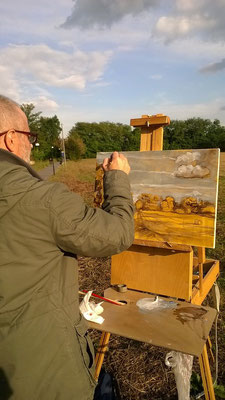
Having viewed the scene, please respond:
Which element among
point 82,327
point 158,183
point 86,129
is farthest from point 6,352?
point 86,129

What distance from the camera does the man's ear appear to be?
3.85 feet

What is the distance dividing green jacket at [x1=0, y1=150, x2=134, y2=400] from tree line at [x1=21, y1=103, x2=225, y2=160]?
41.6m

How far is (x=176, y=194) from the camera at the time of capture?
2.31m

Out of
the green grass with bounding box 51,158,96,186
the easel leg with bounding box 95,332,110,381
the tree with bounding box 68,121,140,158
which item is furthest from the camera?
the tree with bounding box 68,121,140,158

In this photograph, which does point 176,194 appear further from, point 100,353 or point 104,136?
point 104,136

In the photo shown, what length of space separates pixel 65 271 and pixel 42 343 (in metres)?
0.26

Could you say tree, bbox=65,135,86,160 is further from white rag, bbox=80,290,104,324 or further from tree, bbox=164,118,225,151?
white rag, bbox=80,290,104,324

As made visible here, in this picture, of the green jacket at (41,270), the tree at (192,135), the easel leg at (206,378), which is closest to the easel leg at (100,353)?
the easel leg at (206,378)

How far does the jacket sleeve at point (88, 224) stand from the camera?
1057mm

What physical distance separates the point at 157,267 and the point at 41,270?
129cm

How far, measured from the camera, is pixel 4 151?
3.59 ft

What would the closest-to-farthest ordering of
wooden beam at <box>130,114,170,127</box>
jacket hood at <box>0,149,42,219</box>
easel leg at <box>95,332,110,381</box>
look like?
jacket hood at <box>0,149,42,219</box> < easel leg at <box>95,332,110,381</box> < wooden beam at <box>130,114,170,127</box>

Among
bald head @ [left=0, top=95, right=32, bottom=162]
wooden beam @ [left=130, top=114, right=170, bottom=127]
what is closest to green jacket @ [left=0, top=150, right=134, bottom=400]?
bald head @ [left=0, top=95, right=32, bottom=162]

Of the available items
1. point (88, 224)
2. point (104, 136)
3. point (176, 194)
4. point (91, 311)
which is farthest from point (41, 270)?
point (104, 136)
